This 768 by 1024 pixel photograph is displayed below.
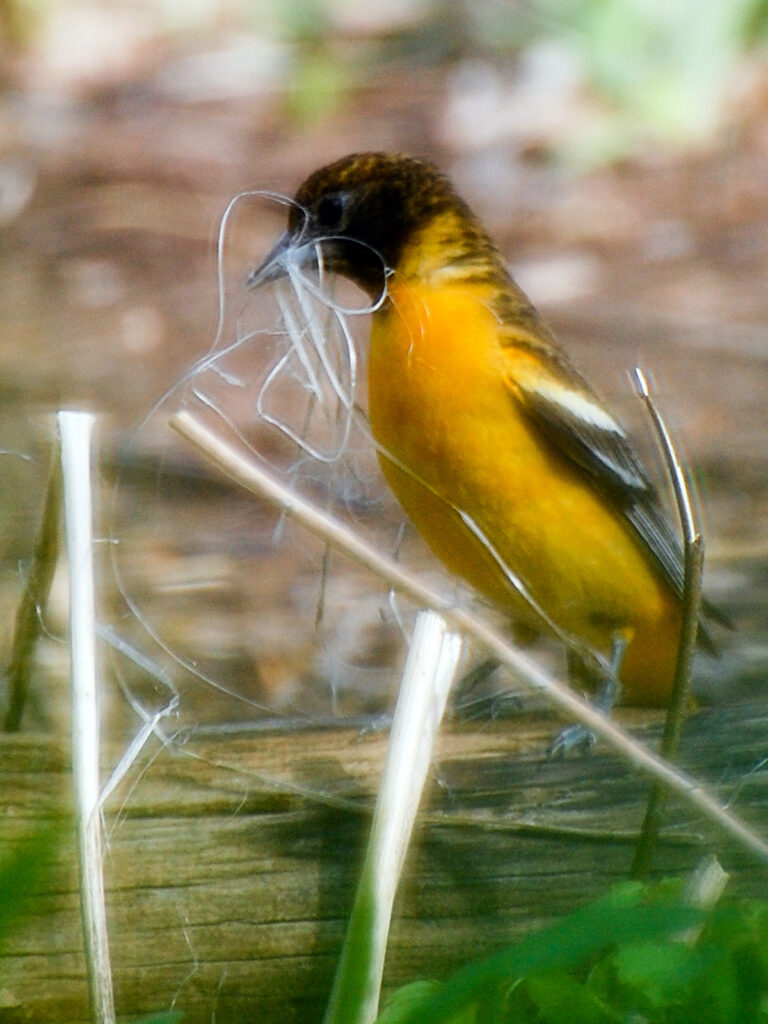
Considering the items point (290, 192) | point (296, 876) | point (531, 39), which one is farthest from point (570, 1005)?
point (531, 39)

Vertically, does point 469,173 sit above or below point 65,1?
below

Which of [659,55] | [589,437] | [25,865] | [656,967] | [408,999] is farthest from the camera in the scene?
[659,55]

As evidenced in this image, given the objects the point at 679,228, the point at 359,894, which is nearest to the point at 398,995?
the point at 359,894

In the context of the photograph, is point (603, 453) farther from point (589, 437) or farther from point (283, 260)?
point (283, 260)

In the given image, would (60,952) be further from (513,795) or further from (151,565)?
(151,565)

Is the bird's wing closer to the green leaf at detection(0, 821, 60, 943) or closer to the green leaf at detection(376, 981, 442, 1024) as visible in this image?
the green leaf at detection(376, 981, 442, 1024)
